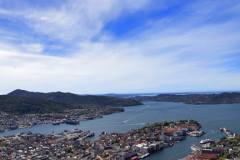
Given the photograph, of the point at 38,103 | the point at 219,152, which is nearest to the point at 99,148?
the point at 219,152

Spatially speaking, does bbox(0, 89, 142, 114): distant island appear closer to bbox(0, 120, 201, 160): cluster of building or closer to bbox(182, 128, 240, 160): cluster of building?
bbox(0, 120, 201, 160): cluster of building

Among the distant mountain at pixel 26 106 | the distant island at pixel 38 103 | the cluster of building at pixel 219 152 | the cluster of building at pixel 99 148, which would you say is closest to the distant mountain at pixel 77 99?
the distant island at pixel 38 103

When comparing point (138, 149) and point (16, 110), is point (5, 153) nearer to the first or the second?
point (138, 149)

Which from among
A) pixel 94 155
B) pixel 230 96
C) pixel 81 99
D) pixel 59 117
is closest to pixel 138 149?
pixel 94 155

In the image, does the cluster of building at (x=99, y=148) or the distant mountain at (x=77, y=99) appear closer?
the cluster of building at (x=99, y=148)

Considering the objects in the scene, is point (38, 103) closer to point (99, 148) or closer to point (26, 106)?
point (26, 106)

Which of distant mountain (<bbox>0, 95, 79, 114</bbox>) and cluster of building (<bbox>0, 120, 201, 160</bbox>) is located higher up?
distant mountain (<bbox>0, 95, 79, 114</bbox>)

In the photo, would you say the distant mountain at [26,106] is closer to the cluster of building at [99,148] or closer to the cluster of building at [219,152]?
the cluster of building at [99,148]

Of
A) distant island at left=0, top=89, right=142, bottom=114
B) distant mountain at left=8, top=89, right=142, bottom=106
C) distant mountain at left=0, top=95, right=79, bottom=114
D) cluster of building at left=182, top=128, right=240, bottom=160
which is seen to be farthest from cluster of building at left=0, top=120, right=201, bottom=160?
distant mountain at left=8, top=89, right=142, bottom=106
